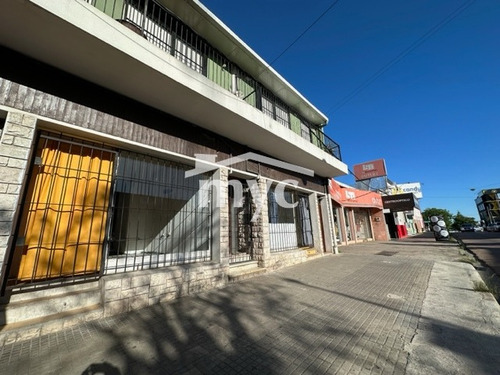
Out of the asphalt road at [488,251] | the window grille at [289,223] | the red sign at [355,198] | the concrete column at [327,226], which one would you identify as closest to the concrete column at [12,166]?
the window grille at [289,223]

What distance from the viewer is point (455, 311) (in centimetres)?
330

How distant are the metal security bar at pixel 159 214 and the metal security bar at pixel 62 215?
0.59 m

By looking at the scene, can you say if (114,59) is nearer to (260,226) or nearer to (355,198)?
(260,226)

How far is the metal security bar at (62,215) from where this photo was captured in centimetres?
312

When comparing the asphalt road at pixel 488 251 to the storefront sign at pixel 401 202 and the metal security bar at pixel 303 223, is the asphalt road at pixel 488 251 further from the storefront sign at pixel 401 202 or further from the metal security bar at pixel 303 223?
the metal security bar at pixel 303 223

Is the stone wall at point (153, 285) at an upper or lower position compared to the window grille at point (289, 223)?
lower

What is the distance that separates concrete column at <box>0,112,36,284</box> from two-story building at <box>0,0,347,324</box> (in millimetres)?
15

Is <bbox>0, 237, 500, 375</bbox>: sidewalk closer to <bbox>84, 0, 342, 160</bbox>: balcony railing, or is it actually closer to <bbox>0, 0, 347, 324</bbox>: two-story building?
<bbox>0, 0, 347, 324</bbox>: two-story building

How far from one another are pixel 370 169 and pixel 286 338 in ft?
93.1

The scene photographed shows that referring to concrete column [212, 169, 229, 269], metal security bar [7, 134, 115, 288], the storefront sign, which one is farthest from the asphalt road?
metal security bar [7, 134, 115, 288]

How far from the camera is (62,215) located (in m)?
3.44

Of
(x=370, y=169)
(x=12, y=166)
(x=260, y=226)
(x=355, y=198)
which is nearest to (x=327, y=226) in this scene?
(x=260, y=226)

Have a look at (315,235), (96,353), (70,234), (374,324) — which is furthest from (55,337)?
(315,235)

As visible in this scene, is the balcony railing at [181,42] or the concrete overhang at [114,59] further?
the balcony railing at [181,42]
